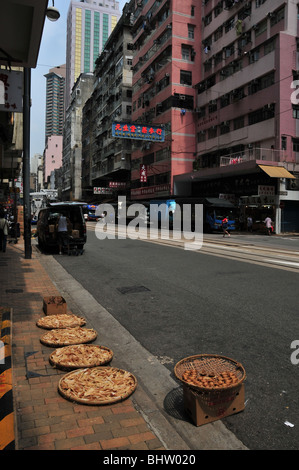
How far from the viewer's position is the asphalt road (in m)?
3.23

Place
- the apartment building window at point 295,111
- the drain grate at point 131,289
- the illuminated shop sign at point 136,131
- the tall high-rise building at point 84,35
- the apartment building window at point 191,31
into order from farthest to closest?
1. the tall high-rise building at point 84,35
2. the apartment building window at point 191,31
3. the illuminated shop sign at point 136,131
4. the apartment building window at point 295,111
5. the drain grate at point 131,289

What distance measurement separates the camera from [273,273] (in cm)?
1009

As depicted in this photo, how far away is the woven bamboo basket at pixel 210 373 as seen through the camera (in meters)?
2.99

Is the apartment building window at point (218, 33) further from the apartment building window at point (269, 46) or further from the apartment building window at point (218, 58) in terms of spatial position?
the apartment building window at point (269, 46)

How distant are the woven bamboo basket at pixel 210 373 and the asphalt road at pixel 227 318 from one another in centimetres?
34

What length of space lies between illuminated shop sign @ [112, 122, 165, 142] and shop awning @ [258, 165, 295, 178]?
10.1 meters

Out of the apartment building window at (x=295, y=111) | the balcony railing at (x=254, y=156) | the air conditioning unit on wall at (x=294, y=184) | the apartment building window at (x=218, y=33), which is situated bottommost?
the air conditioning unit on wall at (x=294, y=184)

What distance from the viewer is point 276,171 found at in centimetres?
2866

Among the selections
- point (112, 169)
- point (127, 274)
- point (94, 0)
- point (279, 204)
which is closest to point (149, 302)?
point (127, 274)

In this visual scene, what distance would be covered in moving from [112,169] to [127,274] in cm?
5118

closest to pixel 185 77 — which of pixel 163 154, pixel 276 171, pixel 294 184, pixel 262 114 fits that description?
pixel 163 154

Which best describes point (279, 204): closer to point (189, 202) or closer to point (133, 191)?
point (189, 202)

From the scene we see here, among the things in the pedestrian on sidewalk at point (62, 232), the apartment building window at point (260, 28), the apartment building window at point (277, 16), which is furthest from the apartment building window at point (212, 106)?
the pedestrian on sidewalk at point (62, 232)

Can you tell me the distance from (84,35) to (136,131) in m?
155
